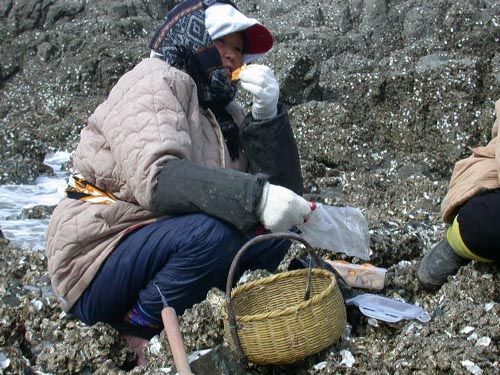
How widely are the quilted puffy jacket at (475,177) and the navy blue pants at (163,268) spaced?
0.90 metres

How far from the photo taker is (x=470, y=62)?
7.45 metres

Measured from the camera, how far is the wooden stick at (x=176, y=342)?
2459 millimetres

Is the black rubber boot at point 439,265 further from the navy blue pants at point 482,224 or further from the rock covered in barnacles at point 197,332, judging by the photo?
the rock covered in barnacles at point 197,332

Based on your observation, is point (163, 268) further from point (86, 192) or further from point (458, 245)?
point (458, 245)

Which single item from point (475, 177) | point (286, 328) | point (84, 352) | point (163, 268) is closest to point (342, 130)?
point (475, 177)

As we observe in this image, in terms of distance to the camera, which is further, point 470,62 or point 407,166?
point 470,62

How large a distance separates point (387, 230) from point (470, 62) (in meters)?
3.75

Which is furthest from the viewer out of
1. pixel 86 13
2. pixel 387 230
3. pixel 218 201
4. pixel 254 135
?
pixel 86 13

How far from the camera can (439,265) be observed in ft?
11.1

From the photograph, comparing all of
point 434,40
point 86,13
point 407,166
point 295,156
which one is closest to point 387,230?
point 295,156

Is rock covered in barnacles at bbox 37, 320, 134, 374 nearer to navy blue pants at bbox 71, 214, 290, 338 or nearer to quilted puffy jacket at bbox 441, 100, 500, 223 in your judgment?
navy blue pants at bbox 71, 214, 290, 338

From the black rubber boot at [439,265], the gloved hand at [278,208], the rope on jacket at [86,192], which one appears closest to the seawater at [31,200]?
the rope on jacket at [86,192]

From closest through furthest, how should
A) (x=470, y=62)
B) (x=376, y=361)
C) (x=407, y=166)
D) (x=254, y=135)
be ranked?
(x=376, y=361)
(x=254, y=135)
(x=407, y=166)
(x=470, y=62)

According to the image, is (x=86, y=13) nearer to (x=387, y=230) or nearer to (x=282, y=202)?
(x=387, y=230)
